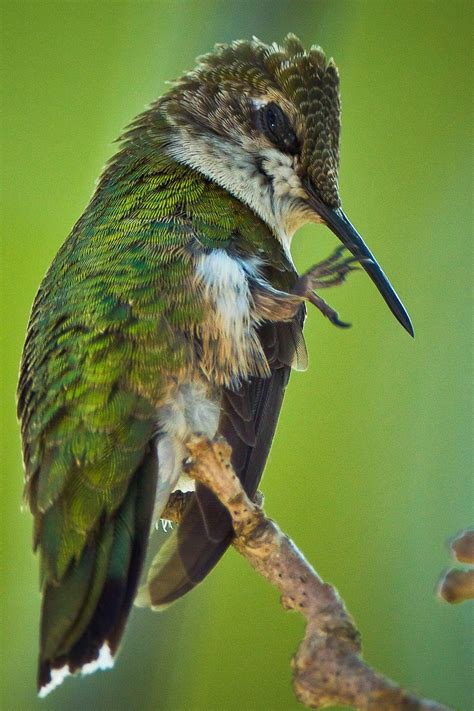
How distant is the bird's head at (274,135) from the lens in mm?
1994

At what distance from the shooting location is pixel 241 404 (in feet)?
5.53

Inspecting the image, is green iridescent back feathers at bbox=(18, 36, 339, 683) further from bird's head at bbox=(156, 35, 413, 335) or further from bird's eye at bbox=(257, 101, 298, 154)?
bird's eye at bbox=(257, 101, 298, 154)

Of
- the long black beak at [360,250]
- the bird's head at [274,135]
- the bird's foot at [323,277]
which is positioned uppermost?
the bird's head at [274,135]

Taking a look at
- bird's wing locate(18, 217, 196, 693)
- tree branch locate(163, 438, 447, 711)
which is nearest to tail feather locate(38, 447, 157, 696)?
bird's wing locate(18, 217, 196, 693)

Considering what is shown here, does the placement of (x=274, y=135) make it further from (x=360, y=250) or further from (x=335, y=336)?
(x=335, y=336)

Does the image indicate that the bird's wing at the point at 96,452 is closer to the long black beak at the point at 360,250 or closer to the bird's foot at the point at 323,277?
the bird's foot at the point at 323,277

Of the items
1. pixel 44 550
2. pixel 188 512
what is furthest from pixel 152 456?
pixel 44 550

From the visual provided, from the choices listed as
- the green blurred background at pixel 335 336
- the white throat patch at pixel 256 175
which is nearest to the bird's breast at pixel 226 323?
the white throat patch at pixel 256 175

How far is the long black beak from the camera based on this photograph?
75.9 inches

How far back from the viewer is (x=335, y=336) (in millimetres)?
2713

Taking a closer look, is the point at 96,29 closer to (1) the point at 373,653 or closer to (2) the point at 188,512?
(2) the point at 188,512

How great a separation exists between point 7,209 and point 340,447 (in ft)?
3.68

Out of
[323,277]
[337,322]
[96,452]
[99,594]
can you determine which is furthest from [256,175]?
[99,594]

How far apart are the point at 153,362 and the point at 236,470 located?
0.77 feet
